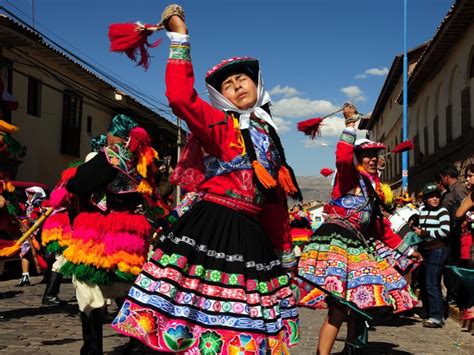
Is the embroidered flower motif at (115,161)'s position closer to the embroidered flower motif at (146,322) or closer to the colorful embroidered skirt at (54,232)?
the embroidered flower motif at (146,322)

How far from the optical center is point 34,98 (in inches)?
939

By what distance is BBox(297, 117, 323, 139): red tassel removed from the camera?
16.3 feet

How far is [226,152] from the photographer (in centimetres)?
330

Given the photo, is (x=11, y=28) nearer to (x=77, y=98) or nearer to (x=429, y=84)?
(x=77, y=98)

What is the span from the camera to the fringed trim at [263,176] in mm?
3217

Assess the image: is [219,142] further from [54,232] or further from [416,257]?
[54,232]

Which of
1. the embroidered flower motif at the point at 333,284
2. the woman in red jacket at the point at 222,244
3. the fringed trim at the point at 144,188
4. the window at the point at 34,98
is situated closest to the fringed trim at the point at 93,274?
the fringed trim at the point at 144,188

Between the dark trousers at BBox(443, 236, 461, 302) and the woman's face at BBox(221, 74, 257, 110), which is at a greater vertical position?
the woman's face at BBox(221, 74, 257, 110)

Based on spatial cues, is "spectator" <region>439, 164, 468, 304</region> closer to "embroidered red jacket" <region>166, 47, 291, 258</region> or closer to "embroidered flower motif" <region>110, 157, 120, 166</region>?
"embroidered flower motif" <region>110, 157, 120, 166</region>

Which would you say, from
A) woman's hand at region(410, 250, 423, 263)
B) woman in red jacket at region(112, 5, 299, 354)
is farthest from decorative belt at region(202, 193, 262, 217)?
woman's hand at region(410, 250, 423, 263)

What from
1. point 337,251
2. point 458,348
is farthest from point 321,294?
point 458,348

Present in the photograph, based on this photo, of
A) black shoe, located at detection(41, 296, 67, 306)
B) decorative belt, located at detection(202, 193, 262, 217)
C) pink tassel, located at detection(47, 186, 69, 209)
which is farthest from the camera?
black shoe, located at detection(41, 296, 67, 306)

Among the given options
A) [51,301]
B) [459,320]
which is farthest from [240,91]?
[51,301]

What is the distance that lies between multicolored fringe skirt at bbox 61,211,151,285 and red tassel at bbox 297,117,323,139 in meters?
1.61
